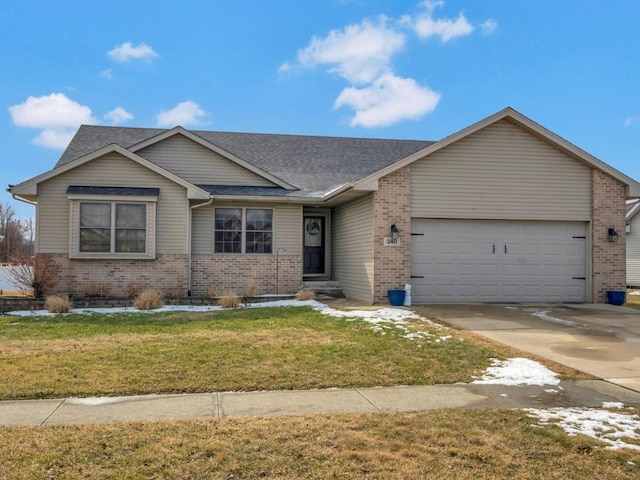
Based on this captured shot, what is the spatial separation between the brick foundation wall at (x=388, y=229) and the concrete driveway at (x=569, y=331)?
45.5 inches

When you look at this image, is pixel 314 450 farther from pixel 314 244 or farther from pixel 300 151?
pixel 300 151

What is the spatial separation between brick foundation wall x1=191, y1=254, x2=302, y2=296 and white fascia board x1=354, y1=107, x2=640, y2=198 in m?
4.48

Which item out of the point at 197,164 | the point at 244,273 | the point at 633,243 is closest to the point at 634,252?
the point at 633,243

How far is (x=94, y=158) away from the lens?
14812mm

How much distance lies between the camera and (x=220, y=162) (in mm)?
17297

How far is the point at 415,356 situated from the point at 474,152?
8.54 meters

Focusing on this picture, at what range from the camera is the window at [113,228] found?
14688mm

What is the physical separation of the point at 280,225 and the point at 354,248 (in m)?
2.74

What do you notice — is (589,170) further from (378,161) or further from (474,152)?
(378,161)

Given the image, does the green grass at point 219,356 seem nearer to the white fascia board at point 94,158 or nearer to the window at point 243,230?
the white fascia board at point 94,158

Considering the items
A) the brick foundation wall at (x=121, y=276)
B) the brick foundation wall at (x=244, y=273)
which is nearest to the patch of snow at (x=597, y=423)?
the brick foundation wall at (x=244, y=273)

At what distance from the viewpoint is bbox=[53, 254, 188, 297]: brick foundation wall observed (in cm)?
1467

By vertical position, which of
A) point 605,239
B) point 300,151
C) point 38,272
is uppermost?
point 300,151

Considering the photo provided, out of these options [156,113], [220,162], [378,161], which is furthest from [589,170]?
[156,113]
